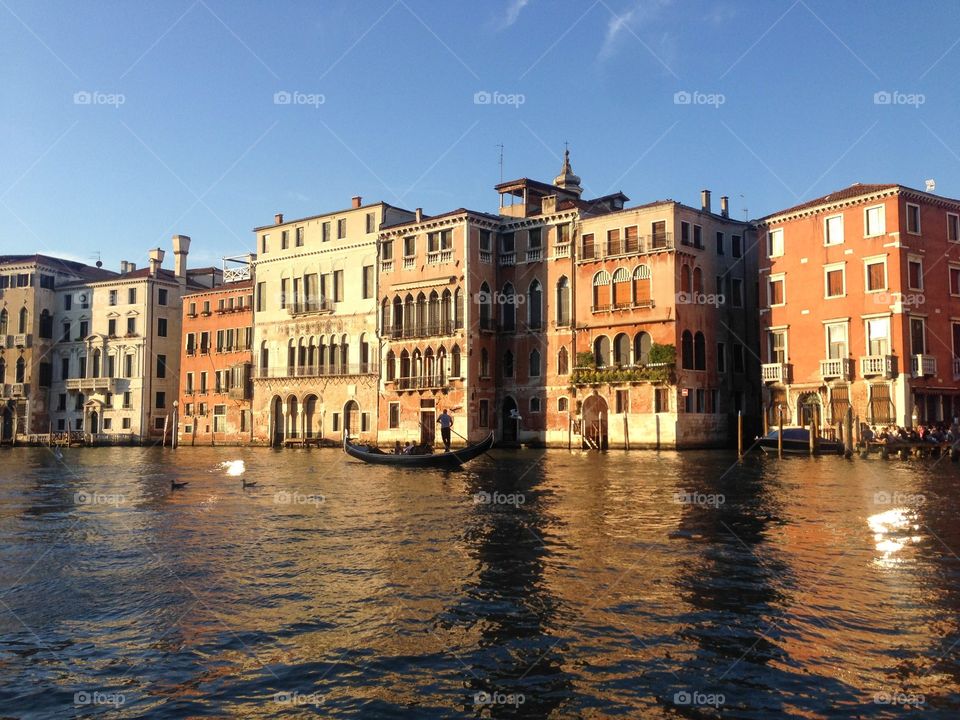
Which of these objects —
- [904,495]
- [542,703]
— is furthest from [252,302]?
[542,703]

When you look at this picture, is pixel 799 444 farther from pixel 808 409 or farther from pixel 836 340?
pixel 836 340

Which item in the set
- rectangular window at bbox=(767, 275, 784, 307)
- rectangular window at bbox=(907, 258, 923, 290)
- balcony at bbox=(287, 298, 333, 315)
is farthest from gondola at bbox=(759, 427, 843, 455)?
balcony at bbox=(287, 298, 333, 315)

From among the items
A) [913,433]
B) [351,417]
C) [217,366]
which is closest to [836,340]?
[913,433]

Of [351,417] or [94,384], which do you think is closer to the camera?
[351,417]

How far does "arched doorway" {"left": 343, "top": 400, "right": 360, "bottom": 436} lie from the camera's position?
49.8 m

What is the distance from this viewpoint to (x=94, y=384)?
59.0 metres

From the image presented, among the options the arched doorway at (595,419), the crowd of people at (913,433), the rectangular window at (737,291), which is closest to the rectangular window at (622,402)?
the arched doorway at (595,419)

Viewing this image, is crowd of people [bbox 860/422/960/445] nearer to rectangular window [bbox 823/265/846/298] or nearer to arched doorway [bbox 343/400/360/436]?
rectangular window [bbox 823/265/846/298]

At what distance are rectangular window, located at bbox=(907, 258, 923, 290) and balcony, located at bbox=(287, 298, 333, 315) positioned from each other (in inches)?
1131

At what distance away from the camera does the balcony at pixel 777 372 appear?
3809 centimetres

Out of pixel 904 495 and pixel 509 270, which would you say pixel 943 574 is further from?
pixel 509 270

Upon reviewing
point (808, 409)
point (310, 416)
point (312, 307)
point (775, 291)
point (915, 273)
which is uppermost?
point (312, 307)

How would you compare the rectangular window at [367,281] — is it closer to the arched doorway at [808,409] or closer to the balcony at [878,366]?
the arched doorway at [808,409]

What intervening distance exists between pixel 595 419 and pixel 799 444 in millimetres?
10185
